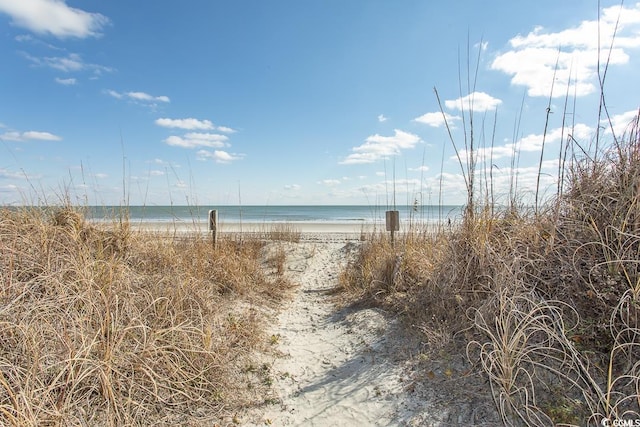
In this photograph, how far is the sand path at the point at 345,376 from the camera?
233 centimetres

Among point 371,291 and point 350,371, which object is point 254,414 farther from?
point 371,291

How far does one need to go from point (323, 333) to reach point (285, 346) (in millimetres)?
546

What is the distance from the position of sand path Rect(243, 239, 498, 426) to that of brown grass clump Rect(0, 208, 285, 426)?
1.00ft

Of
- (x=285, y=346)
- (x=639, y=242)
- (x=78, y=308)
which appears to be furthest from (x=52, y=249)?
(x=639, y=242)

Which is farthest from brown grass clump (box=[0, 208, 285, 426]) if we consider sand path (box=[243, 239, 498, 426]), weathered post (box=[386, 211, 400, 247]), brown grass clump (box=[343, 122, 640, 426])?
weathered post (box=[386, 211, 400, 247])

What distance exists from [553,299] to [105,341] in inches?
130

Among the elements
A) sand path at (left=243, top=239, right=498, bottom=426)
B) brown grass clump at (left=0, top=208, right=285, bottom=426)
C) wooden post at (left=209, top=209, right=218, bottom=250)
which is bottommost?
Result: sand path at (left=243, top=239, right=498, bottom=426)

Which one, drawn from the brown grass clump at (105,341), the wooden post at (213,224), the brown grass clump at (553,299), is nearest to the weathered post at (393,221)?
the brown grass clump at (553,299)

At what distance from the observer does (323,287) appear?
18.9 feet

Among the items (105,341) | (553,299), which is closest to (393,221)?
(553,299)

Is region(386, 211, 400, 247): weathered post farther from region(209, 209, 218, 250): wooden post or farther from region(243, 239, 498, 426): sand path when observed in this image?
region(209, 209, 218, 250): wooden post

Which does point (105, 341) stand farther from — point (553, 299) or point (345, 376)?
point (553, 299)

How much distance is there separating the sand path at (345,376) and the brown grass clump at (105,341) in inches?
12.1

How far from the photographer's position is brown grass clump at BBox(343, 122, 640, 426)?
2.02 m
